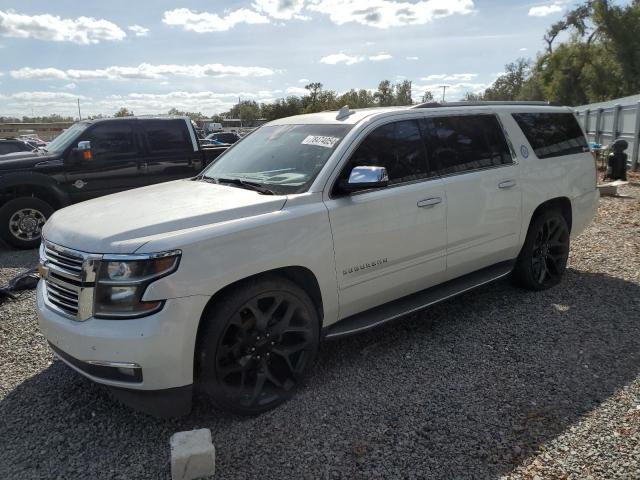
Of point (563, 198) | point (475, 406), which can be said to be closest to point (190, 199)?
point (475, 406)

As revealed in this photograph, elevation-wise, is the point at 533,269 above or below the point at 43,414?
above

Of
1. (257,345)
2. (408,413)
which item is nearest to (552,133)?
(408,413)

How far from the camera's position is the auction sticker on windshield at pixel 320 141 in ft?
11.9

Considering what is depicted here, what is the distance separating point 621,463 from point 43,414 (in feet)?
11.0

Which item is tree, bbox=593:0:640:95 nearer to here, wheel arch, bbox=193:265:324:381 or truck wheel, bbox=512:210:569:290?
truck wheel, bbox=512:210:569:290

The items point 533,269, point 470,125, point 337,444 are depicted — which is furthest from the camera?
point 533,269

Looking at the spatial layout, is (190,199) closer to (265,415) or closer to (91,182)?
(265,415)

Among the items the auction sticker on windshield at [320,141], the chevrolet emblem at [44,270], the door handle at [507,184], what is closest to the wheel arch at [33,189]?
the chevrolet emblem at [44,270]

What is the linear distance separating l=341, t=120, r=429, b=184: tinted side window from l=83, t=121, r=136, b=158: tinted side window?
228 inches

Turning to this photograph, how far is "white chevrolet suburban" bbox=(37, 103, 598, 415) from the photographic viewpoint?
2.70 m

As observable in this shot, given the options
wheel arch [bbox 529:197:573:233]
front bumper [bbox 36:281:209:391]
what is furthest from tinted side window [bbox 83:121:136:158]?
wheel arch [bbox 529:197:573:233]

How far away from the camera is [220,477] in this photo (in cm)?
263

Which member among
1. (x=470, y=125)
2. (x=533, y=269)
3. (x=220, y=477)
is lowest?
(x=220, y=477)

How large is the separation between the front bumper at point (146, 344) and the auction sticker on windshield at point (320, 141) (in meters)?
1.49
